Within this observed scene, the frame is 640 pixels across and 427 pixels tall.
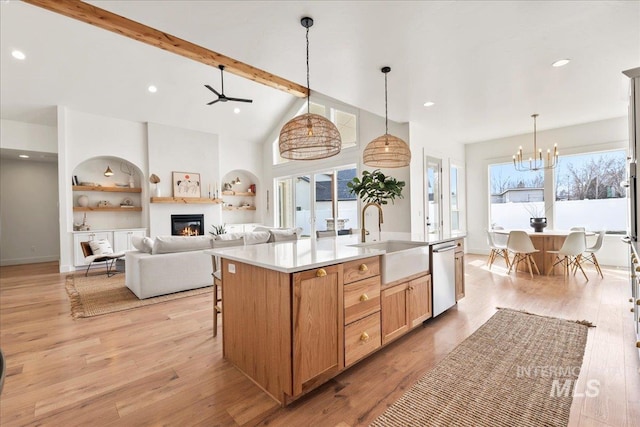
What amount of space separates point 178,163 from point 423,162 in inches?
235

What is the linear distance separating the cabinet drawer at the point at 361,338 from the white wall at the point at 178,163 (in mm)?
6500

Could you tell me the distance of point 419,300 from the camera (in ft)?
9.25

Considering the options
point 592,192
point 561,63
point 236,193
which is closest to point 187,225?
point 236,193

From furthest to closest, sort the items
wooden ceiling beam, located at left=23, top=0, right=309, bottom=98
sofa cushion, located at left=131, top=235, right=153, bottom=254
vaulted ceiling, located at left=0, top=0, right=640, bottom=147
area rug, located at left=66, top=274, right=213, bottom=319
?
sofa cushion, located at left=131, top=235, right=153, bottom=254 → wooden ceiling beam, located at left=23, top=0, right=309, bottom=98 → area rug, located at left=66, top=274, right=213, bottom=319 → vaulted ceiling, located at left=0, top=0, right=640, bottom=147

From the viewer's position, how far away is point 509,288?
4273 millimetres

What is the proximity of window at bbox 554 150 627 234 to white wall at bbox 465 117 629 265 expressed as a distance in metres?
0.23

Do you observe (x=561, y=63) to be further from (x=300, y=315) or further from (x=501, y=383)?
(x=300, y=315)

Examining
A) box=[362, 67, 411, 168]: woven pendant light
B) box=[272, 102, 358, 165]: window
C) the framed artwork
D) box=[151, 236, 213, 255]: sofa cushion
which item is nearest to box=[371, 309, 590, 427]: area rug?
box=[362, 67, 411, 168]: woven pendant light

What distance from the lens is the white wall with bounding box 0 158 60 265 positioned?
6.99 metres

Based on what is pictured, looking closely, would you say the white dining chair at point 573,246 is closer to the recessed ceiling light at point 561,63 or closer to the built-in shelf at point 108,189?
the recessed ceiling light at point 561,63

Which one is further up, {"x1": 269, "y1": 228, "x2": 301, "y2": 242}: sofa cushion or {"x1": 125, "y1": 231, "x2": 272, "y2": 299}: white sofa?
{"x1": 269, "y1": 228, "x2": 301, "y2": 242}: sofa cushion

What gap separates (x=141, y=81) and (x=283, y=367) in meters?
6.60

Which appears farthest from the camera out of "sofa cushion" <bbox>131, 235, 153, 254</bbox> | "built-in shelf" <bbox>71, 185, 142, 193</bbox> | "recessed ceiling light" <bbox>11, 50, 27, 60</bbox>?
"built-in shelf" <bbox>71, 185, 142, 193</bbox>

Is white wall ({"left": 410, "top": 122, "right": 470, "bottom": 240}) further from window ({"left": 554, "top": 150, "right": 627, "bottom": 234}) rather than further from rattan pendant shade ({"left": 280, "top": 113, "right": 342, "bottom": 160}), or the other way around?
rattan pendant shade ({"left": 280, "top": 113, "right": 342, "bottom": 160})
